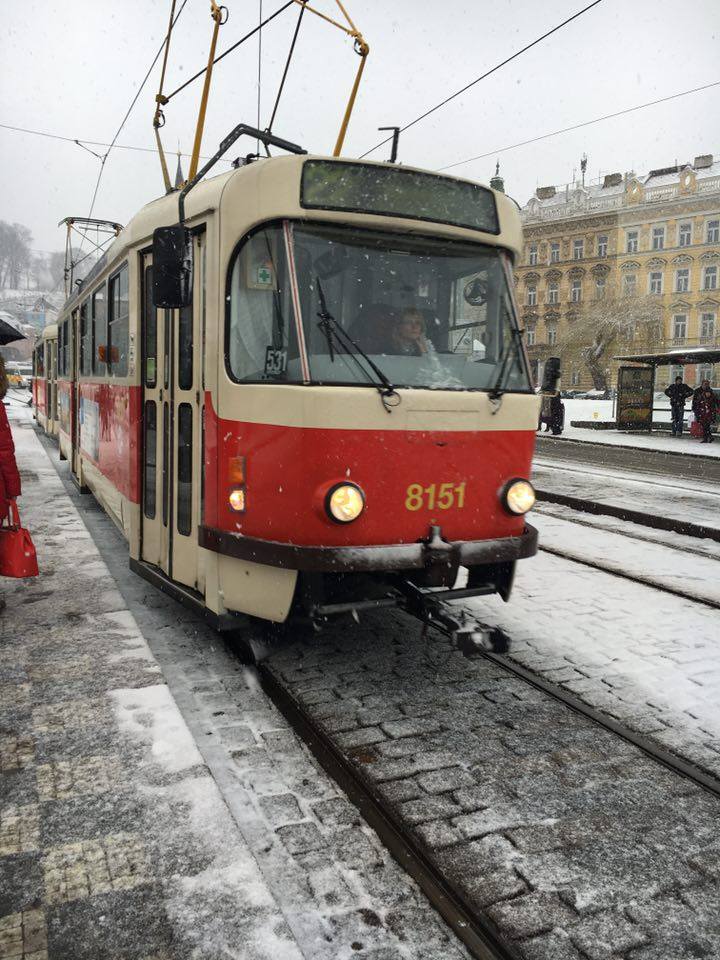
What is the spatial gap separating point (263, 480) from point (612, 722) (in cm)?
218

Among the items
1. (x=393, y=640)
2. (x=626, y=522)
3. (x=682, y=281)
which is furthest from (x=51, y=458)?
(x=682, y=281)

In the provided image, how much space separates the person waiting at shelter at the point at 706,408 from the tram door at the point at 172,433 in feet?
67.4

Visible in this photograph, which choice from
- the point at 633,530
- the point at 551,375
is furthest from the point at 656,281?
the point at 551,375

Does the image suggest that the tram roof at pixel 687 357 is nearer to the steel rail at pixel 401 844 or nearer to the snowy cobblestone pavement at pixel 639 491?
the snowy cobblestone pavement at pixel 639 491

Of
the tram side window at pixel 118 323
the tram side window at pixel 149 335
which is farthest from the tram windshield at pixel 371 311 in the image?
the tram side window at pixel 118 323

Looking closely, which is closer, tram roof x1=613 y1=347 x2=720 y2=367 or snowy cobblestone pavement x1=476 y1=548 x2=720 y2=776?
snowy cobblestone pavement x1=476 y1=548 x2=720 y2=776

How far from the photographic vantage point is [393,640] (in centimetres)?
537

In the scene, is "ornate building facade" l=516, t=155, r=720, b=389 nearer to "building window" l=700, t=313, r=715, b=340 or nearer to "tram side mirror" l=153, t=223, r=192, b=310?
"building window" l=700, t=313, r=715, b=340

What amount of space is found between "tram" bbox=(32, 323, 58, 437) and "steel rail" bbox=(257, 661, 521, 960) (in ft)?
45.2

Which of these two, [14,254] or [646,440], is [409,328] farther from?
[14,254]

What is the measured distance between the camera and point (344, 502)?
4035 mm

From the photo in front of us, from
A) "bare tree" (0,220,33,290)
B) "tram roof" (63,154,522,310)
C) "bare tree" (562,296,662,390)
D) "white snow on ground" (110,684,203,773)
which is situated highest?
"bare tree" (0,220,33,290)

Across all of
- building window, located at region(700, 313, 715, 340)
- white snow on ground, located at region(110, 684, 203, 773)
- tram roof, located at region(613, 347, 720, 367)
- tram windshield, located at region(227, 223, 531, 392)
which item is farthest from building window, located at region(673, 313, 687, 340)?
white snow on ground, located at region(110, 684, 203, 773)

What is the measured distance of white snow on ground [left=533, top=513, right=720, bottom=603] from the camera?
708 centimetres
